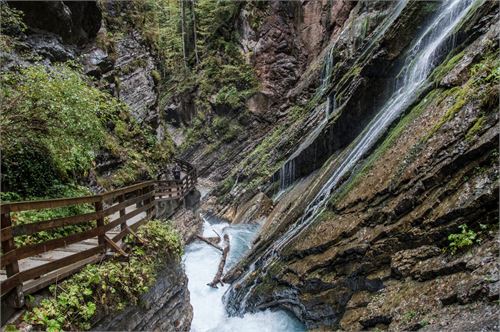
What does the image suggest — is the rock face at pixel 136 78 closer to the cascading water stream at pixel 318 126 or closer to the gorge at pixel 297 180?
the gorge at pixel 297 180

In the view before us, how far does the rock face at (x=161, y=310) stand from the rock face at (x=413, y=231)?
11.0 feet

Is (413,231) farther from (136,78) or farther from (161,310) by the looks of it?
(136,78)

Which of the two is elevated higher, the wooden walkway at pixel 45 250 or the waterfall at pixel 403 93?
the waterfall at pixel 403 93

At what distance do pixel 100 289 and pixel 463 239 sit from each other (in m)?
6.87

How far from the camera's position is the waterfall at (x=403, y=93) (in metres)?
11.8

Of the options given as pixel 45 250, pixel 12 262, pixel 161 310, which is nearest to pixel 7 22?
pixel 45 250

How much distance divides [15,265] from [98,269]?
1.48 meters

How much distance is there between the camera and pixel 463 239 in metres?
6.71

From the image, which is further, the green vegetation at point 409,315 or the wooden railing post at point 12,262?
the green vegetation at point 409,315

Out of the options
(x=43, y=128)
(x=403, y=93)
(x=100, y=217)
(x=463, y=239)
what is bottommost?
(x=463, y=239)

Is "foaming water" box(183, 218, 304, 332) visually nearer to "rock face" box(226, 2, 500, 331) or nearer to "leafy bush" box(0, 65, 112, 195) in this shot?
"rock face" box(226, 2, 500, 331)

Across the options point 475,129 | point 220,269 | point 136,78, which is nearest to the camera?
point 475,129

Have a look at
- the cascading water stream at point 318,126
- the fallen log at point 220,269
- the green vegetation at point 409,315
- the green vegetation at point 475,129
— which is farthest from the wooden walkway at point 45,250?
the cascading water stream at point 318,126

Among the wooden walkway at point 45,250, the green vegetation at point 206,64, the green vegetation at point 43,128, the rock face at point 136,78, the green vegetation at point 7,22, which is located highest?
the green vegetation at point 206,64
